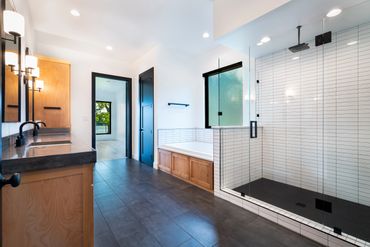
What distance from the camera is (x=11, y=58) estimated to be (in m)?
1.56

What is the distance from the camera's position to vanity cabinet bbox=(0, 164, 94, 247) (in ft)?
3.04

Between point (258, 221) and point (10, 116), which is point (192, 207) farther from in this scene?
point (10, 116)

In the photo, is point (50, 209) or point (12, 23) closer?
point (50, 209)

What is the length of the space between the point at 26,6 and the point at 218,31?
2.97 m

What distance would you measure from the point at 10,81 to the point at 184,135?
3.35m

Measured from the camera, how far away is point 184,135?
438cm

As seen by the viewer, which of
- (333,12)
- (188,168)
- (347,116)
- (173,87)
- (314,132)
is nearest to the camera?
(333,12)

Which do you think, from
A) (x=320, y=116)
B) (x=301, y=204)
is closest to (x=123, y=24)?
(x=320, y=116)

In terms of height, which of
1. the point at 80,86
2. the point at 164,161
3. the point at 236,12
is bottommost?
the point at 164,161

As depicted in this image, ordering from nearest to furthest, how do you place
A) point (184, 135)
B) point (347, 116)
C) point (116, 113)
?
1. point (347, 116)
2. point (184, 135)
3. point (116, 113)

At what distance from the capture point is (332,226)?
5.51ft

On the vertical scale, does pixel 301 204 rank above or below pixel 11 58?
below

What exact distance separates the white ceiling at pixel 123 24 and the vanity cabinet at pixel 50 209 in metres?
2.60

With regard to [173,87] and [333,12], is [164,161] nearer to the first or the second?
[173,87]
